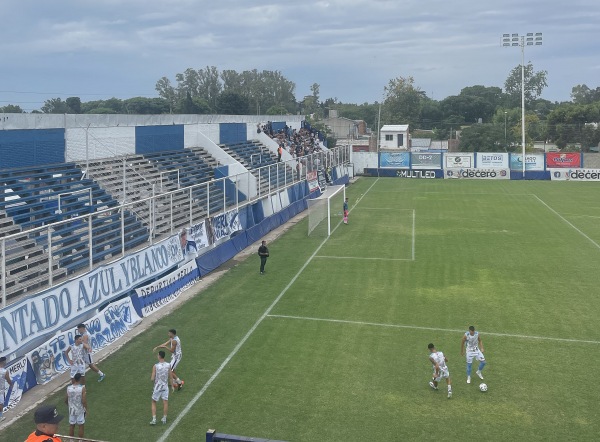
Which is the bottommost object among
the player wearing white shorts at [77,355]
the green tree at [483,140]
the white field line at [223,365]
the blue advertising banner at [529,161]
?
the white field line at [223,365]

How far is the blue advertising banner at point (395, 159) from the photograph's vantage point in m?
71.1

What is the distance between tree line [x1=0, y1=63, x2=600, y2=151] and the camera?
94.8 m

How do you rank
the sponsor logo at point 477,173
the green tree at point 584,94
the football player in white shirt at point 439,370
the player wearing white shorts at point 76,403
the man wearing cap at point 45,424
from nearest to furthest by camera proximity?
the man wearing cap at point 45,424, the player wearing white shorts at point 76,403, the football player in white shirt at point 439,370, the sponsor logo at point 477,173, the green tree at point 584,94

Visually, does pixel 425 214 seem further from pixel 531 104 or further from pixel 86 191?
pixel 531 104

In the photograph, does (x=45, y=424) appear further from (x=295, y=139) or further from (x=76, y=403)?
(x=295, y=139)

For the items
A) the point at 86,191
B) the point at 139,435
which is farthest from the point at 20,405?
the point at 86,191

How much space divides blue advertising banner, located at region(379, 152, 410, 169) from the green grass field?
37591mm

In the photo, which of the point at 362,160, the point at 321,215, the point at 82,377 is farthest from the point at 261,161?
the point at 82,377

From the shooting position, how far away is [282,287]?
80.4ft

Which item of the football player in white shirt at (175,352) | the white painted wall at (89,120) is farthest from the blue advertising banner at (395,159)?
the football player in white shirt at (175,352)

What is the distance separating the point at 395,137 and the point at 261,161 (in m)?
52.0

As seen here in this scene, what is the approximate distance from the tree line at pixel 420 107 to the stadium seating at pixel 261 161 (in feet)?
→ 90.8

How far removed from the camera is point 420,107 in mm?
141250

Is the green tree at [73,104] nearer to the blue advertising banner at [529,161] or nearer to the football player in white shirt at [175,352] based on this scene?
Answer: the blue advertising banner at [529,161]
